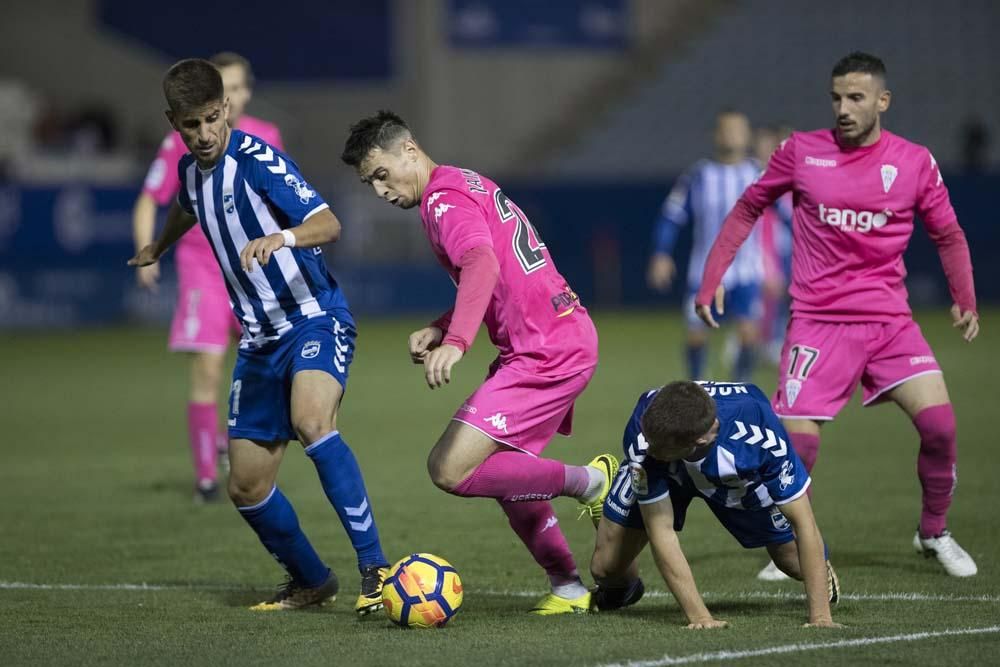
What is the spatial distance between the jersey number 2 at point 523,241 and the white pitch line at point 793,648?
1.66 metres

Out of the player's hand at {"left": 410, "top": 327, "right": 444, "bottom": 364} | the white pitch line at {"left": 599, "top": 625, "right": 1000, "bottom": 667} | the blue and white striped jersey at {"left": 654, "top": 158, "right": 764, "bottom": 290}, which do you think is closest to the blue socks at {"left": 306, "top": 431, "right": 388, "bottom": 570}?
the player's hand at {"left": 410, "top": 327, "right": 444, "bottom": 364}

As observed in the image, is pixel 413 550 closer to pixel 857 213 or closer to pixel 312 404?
pixel 312 404

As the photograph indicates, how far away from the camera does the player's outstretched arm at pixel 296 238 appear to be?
18.5 ft

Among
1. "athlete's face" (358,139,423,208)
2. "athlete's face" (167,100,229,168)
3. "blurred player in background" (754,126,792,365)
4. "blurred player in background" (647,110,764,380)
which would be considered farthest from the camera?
"blurred player in background" (754,126,792,365)

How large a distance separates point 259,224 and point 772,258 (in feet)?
36.3

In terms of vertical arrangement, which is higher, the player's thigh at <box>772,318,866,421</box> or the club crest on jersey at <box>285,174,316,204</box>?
the club crest on jersey at <box>285,174,316,204</box>

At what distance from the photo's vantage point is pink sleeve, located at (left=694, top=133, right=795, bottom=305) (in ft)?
22.9

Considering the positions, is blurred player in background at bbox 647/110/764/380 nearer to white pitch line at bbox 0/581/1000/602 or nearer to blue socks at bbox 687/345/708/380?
blue socks at bbox 687/345/708/380

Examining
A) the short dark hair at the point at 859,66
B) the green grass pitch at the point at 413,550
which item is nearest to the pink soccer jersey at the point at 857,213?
the short dark hair at the point at 859,66

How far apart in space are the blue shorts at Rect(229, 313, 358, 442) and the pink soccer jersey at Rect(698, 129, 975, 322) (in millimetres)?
2108

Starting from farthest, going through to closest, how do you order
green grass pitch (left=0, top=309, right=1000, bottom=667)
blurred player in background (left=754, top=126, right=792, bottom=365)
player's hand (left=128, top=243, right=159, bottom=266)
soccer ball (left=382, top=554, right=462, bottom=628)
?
blurred player in background (left=754, top=126, right=792, bottom=365), player's hand (left=128, top=243, right=159, bottom=266), soccer ball (left=382, top=554, right=462, bottom=628), green grass pitch (left=0, top=309, right=1000, bottom=667)

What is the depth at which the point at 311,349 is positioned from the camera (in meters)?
6.16

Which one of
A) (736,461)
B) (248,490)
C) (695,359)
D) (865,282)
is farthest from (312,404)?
(695,359)

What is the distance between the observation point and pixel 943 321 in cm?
2252
